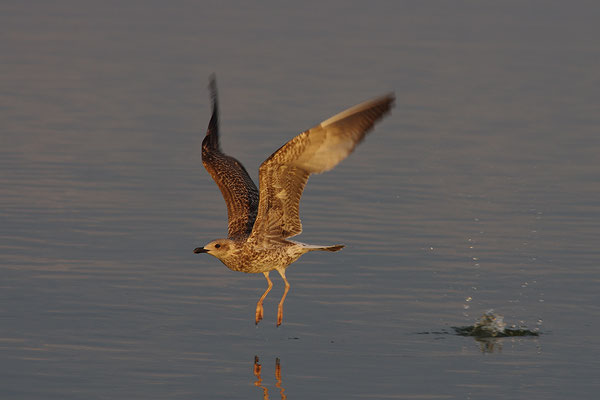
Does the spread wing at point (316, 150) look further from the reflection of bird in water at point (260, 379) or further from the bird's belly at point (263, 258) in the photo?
the reflection of bird in water at point (260, 379)

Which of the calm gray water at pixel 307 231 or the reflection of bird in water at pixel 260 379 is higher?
the calm gray water at pixel 307 231

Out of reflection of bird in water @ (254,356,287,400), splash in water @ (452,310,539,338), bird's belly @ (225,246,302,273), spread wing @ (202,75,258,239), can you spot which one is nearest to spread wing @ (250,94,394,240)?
bird's belly @ (225,246,302,273)

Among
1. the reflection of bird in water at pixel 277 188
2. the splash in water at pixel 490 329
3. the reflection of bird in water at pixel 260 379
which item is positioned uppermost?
the reflection of bird in water at pixel 277 188

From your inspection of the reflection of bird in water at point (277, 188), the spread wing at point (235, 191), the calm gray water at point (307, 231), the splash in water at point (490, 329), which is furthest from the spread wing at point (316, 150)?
the splash in water at point (490, 329)

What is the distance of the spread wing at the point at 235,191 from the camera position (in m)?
16.5

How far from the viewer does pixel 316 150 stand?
46.2 feet

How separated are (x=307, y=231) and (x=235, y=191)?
2.65 meters

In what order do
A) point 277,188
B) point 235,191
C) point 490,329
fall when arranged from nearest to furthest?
point 277,188 → point 490,329 → point 235,191

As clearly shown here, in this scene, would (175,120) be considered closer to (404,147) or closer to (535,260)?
(404,147)

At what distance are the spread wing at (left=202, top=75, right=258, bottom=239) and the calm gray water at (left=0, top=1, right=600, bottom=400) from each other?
81 cm

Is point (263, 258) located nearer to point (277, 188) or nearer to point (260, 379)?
point (277, 188)

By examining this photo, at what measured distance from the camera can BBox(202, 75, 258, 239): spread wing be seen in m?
16.5

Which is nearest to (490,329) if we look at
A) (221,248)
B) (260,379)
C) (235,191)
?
(221,248)

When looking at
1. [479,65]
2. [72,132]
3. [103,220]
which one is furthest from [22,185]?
[479,65]
